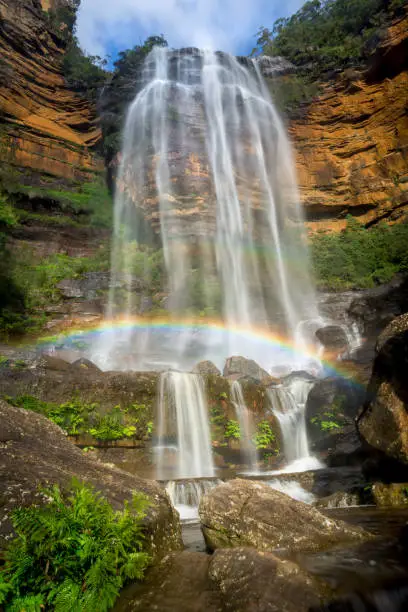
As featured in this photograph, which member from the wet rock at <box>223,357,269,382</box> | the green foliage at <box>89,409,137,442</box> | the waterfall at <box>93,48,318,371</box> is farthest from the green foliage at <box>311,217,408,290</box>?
the green foliage at <box>89,409,137,442</box>

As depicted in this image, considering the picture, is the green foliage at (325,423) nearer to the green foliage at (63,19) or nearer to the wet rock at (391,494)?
the wet rock at (391,494)

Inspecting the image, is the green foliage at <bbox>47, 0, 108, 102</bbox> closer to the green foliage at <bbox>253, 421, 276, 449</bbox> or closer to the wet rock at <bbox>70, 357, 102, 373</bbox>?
the wet rock at <bbox>70, 357, 102, 373</bbox>

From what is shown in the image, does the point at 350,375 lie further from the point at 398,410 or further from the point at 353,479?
the point at 398,410

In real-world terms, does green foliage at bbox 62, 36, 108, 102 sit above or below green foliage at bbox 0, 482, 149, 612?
above

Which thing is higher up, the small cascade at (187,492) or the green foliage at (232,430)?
the green foliage at (232,430)

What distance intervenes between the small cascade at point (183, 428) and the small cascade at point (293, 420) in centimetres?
248

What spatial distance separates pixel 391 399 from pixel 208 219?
844 inches

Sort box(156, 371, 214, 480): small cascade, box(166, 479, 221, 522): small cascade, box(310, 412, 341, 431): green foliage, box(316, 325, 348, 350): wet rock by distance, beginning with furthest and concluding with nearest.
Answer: box(316, 325, 348, 350): wet rock → box(310, 412, 341, 431): green foliage → box(156, 371, 214, 480): small cascade → box(166, 479, 221, 522): small cascade

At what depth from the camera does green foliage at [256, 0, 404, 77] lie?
30703mm


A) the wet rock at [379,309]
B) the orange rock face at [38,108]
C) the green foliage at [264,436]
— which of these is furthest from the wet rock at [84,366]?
the orange rock face at [38,108]

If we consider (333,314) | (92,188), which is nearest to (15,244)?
(92,188)

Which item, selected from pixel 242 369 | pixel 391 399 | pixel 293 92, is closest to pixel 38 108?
pixel 293 92

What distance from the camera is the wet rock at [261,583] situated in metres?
2.57

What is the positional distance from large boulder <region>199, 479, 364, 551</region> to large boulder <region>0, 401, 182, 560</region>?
441 millimetres
